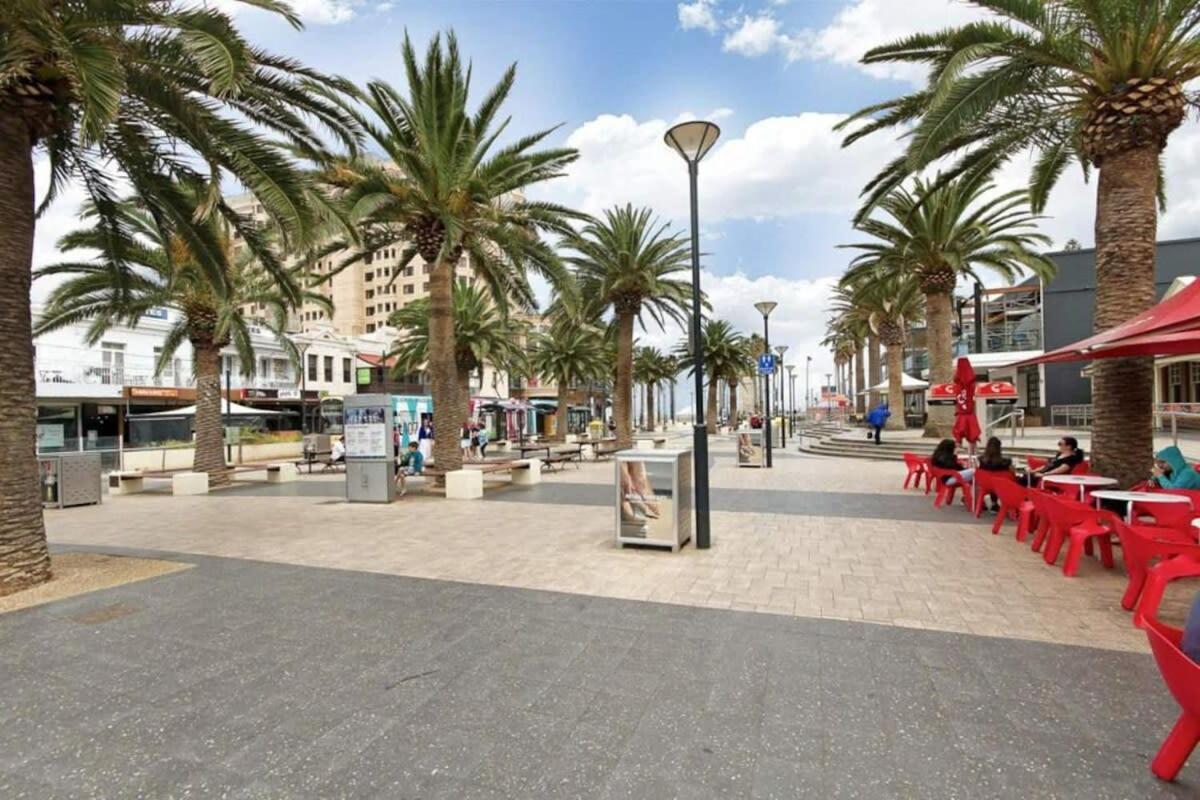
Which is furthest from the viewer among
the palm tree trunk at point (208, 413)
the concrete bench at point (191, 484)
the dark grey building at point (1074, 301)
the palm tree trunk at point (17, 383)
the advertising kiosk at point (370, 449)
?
the dark grey building at point (1074, 301)

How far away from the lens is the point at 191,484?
50.4ft

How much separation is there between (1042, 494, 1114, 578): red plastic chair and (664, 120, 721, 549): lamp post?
352 cm

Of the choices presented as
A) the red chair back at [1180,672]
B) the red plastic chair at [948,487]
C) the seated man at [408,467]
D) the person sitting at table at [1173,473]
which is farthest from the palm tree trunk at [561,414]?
the red chair back at [1180,672]

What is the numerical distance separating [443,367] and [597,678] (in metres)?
10.6

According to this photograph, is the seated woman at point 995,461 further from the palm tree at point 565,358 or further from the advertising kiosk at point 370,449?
the palm tree at point 565,358

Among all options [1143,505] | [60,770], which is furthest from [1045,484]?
[60,770]

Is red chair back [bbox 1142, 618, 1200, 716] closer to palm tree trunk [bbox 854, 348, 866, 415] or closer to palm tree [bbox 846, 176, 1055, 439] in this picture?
palm tree [bbox 846, 176, 1055, 439]

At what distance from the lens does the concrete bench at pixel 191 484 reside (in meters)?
15.2

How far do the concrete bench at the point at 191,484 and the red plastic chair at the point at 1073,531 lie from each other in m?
17.1

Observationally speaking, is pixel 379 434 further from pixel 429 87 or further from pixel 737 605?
pixel 737 605

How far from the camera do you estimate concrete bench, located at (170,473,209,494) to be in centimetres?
1524

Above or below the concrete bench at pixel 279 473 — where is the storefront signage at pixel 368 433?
above

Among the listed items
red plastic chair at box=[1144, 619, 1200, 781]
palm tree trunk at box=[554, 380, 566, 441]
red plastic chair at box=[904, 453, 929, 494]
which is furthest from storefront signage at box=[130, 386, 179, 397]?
red plastic chair at box=[1144, 619, 1200, 781]

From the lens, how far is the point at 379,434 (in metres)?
12.2
